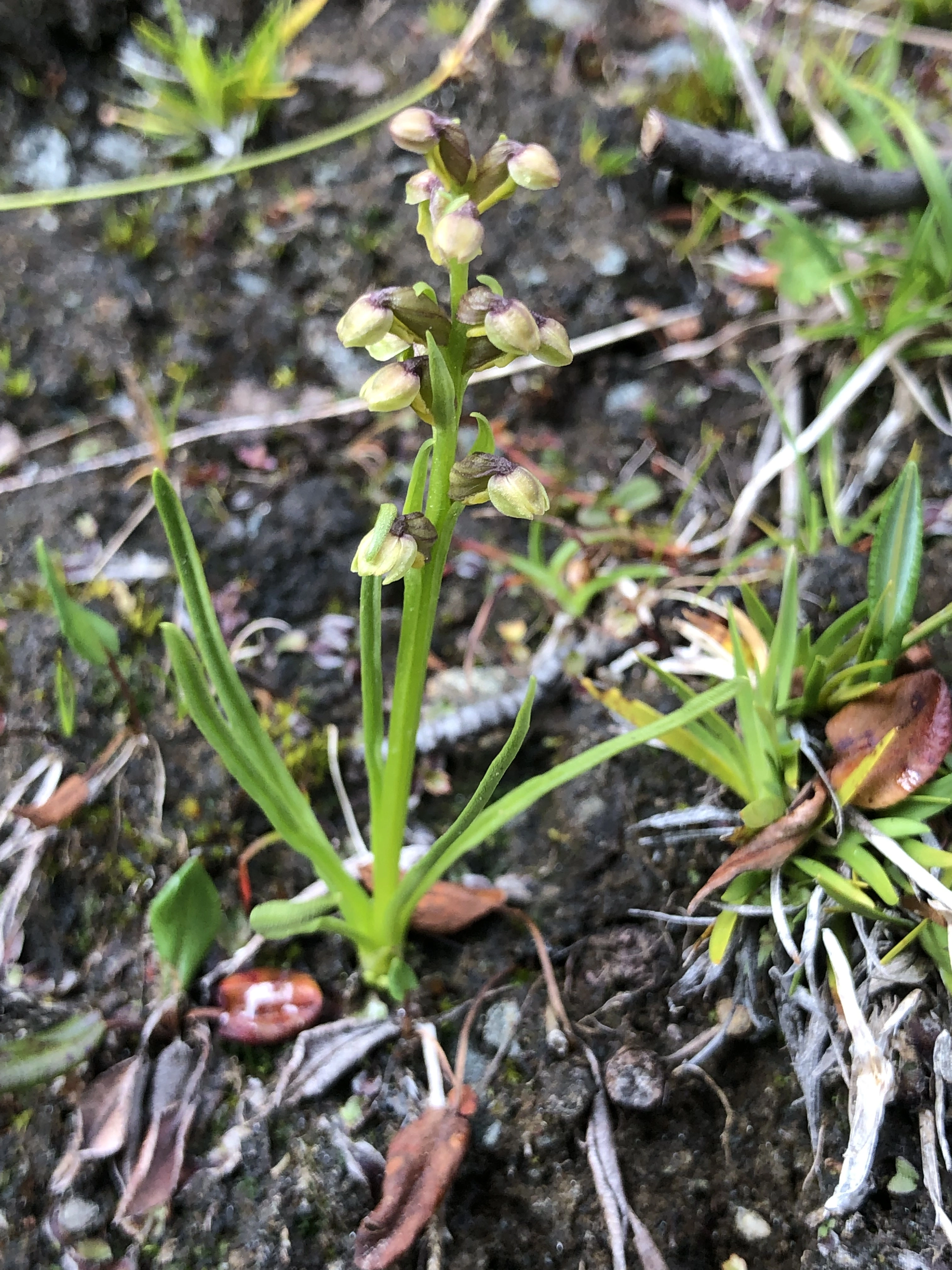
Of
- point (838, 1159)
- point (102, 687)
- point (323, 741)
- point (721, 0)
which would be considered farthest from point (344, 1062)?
point (721, 0)

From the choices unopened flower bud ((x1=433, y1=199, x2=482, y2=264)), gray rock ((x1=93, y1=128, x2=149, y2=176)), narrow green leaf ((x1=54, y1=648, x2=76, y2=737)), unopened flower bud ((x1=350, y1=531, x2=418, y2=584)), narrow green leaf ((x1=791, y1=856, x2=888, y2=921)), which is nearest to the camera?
unopened flower bud ((x1=433, y1=199, x2=482, y2=264))

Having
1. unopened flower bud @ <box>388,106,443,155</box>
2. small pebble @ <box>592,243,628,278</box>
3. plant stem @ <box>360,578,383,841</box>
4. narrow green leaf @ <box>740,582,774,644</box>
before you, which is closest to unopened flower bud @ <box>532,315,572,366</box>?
unopened flower bud @ <box>388,106,443,155</box>

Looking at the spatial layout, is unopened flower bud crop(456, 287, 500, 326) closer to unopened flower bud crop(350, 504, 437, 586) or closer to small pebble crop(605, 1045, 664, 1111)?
unopened flower bud crop(350, 504, 437, 586)

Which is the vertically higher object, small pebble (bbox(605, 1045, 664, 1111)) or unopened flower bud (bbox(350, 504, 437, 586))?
unopened flower bud (bbox(350, 504, 437, 586))

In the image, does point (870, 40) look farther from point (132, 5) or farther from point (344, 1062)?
point (344, 1062)

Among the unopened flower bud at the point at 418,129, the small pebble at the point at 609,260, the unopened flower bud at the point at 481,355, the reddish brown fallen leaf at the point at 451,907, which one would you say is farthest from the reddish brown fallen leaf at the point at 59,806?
the small pebble at the point at 609,260
